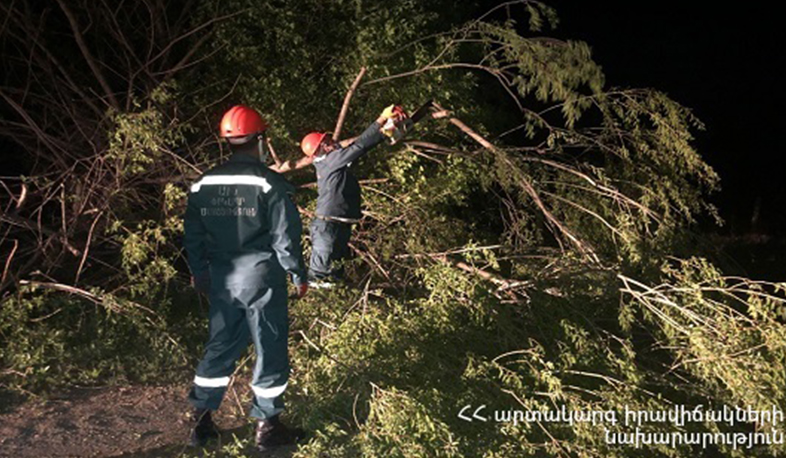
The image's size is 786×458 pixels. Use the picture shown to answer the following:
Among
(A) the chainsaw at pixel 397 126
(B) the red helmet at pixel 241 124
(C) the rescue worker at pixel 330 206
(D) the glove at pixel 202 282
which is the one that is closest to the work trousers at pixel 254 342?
(D) the glove at pixel 202 282

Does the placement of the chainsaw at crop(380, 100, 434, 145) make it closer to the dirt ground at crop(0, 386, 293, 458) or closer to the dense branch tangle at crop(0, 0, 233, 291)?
the dense branch tangle at crop(0, 0, 233, 291)

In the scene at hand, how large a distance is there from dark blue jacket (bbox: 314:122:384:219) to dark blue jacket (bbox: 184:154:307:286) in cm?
184

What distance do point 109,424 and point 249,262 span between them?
4.33 ft

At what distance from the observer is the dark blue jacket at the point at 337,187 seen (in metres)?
6.38

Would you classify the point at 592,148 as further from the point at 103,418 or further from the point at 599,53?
the point at 599,53

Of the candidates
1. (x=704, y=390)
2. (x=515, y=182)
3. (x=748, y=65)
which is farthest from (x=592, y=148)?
(x=748, y=65)

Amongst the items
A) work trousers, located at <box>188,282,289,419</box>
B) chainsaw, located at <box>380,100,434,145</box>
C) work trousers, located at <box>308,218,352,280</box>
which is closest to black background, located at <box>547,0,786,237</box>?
work trousers, located at <box>308,218,352,280</box>

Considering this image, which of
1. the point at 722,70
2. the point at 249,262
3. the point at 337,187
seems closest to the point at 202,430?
the point at 249,262

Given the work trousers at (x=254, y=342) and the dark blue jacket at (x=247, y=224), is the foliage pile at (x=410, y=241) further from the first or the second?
the dark blue jacket at (x=247, y=224)

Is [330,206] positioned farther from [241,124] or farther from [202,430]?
[202,430]

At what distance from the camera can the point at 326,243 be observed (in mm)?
6605

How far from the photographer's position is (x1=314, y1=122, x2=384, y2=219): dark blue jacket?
638 cm

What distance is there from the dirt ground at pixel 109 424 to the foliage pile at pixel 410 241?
23cm

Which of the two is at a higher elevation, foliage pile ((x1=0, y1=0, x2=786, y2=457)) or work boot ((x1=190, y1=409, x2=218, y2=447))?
foliage pile ((x1=0, y1=0, x2=786, y2=457))
